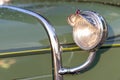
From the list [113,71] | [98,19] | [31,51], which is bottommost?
[113,71]

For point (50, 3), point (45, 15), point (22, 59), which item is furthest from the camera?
point (50, 3)

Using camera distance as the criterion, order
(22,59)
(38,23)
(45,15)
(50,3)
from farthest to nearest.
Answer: (50,3) → (45,15) → (38,23) → (22,59)

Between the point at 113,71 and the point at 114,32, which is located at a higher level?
the point at 114,32

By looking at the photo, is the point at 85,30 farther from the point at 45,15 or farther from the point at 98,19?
the point at 45,15

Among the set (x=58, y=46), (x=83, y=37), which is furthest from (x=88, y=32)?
(x=58, y=46)

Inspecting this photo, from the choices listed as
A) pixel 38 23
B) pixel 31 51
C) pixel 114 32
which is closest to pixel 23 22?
pixel 38 23
